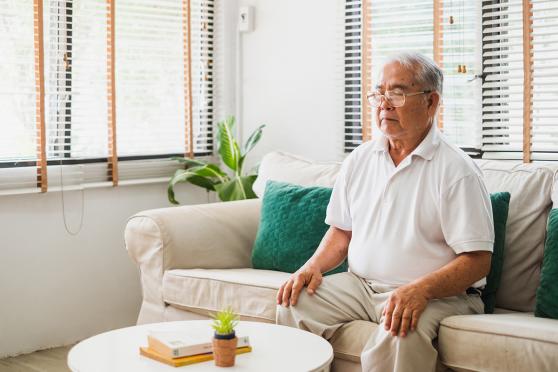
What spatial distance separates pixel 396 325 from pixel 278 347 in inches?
13.6

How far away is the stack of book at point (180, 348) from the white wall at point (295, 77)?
6.95ft

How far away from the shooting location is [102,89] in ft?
13.1

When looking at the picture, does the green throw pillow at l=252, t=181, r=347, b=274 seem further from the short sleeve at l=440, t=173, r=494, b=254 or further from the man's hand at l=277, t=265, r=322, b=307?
the short sleeve at l=440, t=173, r=494, b=254

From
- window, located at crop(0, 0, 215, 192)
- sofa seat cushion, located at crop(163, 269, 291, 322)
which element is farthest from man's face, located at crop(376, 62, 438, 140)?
window, located at crop(0, 0, 215, 192)

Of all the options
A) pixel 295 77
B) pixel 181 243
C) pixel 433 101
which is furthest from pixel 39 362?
pixel 433 101

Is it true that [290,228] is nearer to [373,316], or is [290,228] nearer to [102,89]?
[373,316]

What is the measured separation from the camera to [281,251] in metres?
3.18

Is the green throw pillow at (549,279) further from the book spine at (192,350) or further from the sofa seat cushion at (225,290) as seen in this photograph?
the book spine at (192,350)

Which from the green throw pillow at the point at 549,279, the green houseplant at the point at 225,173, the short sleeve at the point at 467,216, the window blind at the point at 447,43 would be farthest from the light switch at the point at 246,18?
the green throw pillow at the point at 549,279

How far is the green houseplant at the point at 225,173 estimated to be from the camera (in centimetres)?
404

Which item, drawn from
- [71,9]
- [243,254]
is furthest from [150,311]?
[71,9]

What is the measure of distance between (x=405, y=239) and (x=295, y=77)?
1900mm

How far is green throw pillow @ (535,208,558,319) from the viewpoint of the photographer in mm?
2469

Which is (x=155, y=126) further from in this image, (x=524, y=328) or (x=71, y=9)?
(x=524, y=328)
